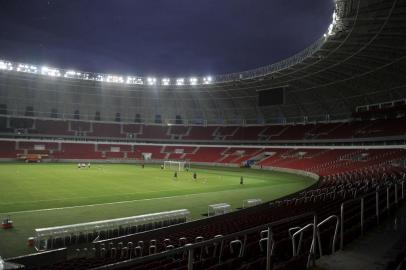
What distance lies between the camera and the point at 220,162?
75125mm

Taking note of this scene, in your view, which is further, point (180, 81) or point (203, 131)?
point (203, 131)

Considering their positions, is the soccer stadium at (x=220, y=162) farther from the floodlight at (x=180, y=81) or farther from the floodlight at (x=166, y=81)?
the floodlight at (x=180, y=81)

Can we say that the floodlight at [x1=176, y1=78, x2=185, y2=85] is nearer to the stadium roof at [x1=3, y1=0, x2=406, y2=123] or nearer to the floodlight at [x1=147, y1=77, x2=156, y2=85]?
the stadium roof at [x1=3, y1=0, x2=406, y2=123]

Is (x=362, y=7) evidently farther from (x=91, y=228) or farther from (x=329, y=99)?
(x=329, y=99)

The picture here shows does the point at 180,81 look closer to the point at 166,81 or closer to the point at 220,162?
the point at 166,81

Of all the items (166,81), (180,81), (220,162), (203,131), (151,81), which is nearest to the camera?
(220,162)

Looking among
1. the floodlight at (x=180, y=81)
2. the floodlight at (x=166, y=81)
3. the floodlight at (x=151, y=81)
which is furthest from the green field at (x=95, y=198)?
the floodlight at (x=151, y=81)

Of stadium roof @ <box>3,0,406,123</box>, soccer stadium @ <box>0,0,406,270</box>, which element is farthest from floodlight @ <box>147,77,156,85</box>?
stadium roof @ <box>3,0,406,123</box>

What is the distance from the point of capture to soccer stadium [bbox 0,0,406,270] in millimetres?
8703

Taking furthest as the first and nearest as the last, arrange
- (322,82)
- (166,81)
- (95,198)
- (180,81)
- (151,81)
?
1. (151,81)
2. (166,81)
3. (180,81)
4. (322,82)
5. (95,198)

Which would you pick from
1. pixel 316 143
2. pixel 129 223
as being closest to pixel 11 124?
pixel 316 143

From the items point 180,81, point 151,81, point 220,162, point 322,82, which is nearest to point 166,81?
point 151,81

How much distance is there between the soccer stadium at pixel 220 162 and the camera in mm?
8703

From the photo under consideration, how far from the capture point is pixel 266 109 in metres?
81.4
